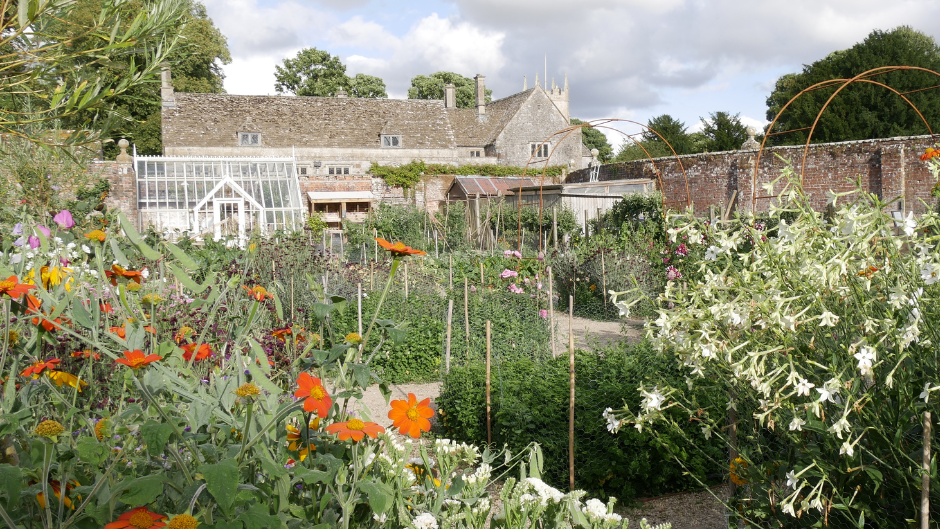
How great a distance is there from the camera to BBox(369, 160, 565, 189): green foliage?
75.4ft

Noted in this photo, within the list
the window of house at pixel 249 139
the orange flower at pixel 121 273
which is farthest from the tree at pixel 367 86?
the orange flower at pixel 121 273

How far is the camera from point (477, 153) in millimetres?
27938

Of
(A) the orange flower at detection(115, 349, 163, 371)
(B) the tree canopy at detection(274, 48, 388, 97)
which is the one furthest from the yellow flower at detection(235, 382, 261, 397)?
(B) the tree canopy at detection(274, 48, 388, 97)

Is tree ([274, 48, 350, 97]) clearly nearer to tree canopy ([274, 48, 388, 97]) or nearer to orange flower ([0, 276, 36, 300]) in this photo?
tree canopy ([274, 48, 388, 97])

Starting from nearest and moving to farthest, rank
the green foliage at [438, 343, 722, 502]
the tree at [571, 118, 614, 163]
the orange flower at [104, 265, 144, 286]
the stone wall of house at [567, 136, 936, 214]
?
the orange flower at [104, 265, 144, 286]
the green foliage at [438, 343, 722, 502]
the stone wall of house at [567, 136, 936, 214]
the tree at [571, 118, 614, 163]

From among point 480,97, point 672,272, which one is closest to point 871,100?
point 480,97

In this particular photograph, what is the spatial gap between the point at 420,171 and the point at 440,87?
64.9ft

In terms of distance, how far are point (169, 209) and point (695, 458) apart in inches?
563

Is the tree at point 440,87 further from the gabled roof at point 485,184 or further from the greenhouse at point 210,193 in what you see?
the greenhouse at point 210,193

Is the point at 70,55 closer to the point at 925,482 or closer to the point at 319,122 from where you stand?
the point at 925,482

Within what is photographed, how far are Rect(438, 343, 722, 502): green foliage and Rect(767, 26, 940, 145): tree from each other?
19.6m

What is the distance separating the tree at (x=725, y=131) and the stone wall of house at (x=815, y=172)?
6.37 meters

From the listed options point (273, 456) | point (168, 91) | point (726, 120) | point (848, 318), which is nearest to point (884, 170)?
point (726, 120)

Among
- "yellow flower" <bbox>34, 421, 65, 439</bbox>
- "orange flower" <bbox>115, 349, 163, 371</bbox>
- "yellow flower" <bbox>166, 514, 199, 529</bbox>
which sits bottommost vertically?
"yellow flower" <bbox>166, 514, 199, 529</bbox>
